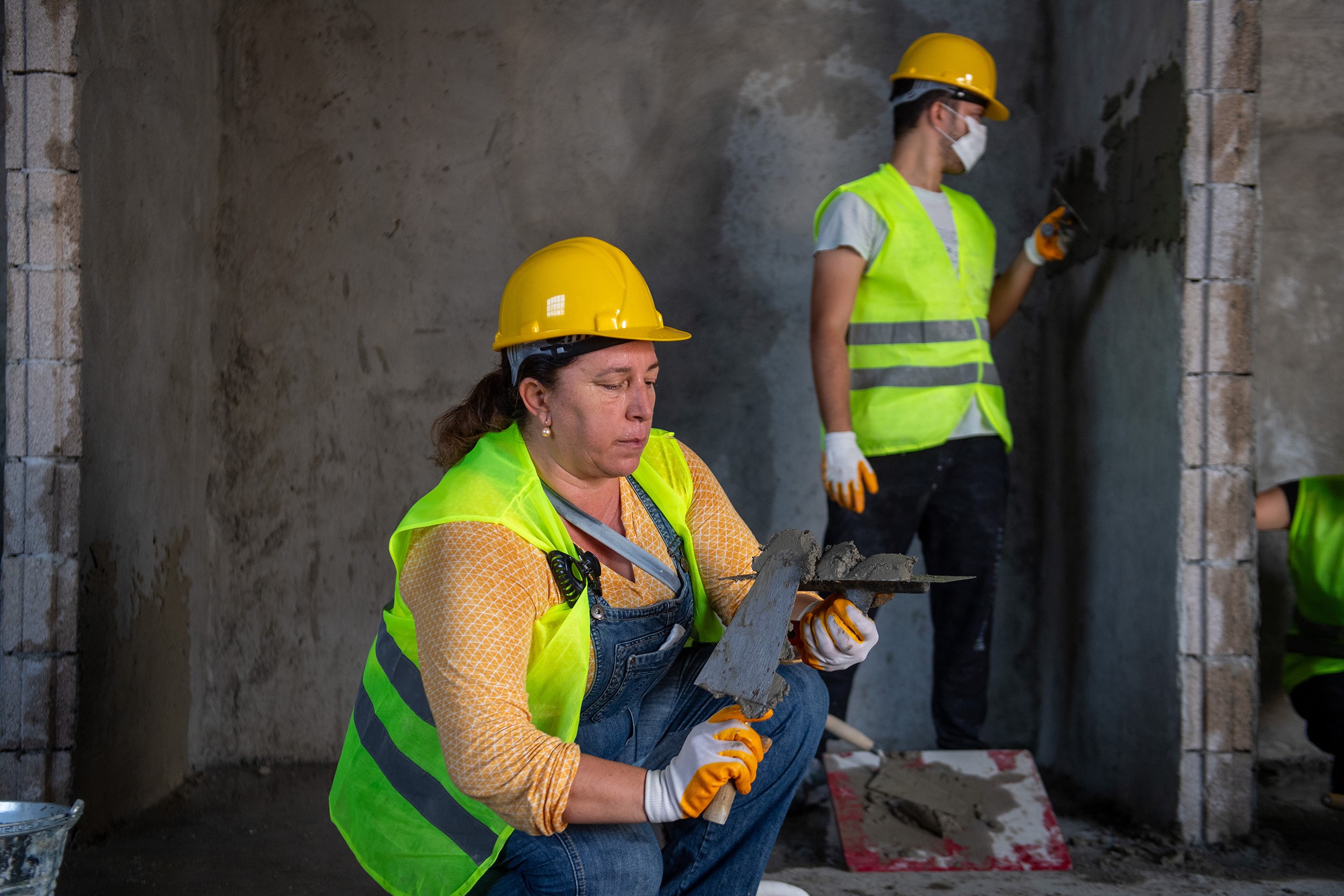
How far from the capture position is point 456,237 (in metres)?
3.48

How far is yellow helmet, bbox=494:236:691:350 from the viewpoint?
70.5 inches

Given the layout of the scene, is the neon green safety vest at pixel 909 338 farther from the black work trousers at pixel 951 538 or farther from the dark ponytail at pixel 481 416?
the dark ponytail at pixel 481 416

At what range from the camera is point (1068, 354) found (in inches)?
133

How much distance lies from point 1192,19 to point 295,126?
2558 mm

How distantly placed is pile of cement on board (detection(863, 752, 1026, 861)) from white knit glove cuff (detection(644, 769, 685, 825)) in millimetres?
1229

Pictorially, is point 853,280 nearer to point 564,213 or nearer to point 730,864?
point 564,213

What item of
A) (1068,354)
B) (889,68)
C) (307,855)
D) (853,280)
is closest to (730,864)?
(307,855)

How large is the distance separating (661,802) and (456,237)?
2363mm

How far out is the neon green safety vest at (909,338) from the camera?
2910 millimetres

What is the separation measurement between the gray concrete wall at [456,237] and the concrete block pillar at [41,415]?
90 cm

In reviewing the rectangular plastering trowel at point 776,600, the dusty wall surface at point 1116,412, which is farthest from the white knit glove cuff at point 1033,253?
the rectangular plastering trowel at point 776,600

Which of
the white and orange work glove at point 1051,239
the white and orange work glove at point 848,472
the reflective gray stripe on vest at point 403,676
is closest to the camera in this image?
the reflective gray stripe on vest at point 403,676

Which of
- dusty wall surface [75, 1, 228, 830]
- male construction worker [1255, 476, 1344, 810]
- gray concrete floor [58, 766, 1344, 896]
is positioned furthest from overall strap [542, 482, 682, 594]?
male construction worker [1255, 476, 1344, 810]

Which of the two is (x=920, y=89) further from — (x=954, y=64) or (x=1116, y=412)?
(x=1116, y=412)
